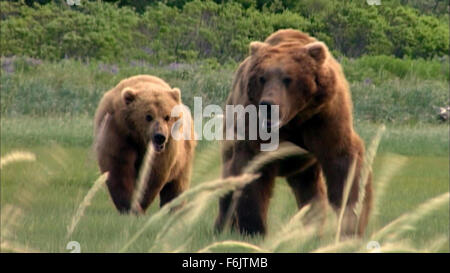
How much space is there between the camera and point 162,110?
669 centimetres

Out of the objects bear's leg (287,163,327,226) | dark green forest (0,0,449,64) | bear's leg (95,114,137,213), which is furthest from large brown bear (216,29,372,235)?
dark green forest (0,0,449,64)

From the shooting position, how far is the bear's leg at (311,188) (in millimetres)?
6047

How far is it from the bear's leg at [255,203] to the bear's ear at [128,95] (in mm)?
1573

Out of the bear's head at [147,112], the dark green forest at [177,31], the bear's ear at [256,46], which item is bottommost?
the dark green forest at [177,31]

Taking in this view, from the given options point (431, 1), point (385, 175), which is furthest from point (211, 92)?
point (385, 175)

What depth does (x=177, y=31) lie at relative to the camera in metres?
16.7

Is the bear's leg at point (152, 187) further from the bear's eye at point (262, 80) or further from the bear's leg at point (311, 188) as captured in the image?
the bear's eye at point (262, 80)

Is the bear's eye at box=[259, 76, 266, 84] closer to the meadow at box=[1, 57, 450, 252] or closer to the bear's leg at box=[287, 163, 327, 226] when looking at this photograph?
the meadow at box=[1, 57, 450, 252]

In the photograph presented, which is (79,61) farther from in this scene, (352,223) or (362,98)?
(352,223)

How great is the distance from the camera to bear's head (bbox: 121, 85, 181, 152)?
661cm

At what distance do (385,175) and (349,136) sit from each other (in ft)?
6.24

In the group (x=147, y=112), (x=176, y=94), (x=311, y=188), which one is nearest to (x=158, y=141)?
(x=147, y=112)

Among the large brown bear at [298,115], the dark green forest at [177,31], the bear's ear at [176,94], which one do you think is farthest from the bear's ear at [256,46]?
the dark green forest at [177,31]

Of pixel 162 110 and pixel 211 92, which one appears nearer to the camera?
pixel 162 110
